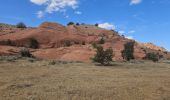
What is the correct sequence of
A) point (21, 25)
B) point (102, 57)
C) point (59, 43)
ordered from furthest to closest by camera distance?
1. point (21, 25)
2. point (59, 43)
3. point (102, 57)

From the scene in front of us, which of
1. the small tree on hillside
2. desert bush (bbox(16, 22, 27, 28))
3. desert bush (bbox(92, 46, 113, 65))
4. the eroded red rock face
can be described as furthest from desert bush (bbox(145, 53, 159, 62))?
desert bush (bbox(16, 22, 27, 28))

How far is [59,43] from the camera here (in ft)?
203

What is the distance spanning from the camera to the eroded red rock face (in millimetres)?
51625

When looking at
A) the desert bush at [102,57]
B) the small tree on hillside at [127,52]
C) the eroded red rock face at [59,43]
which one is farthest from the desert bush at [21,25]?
the desert bush at [102,57]

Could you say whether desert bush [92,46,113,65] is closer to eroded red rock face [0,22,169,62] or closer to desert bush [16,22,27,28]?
eroded red rock face [0,22,169,62]

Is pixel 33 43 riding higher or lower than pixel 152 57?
higher

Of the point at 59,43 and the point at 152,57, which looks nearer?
the point at 152,57

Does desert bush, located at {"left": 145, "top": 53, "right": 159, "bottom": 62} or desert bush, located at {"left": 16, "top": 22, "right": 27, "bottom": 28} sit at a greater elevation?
desert bush, located at {"left": 16, "top": 22, "right": 27, "bottom": 28}

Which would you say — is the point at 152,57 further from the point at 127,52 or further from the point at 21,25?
the point at 21,25

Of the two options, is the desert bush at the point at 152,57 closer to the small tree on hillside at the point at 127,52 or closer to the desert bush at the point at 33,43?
the small tree on hillside at the point at 127,52

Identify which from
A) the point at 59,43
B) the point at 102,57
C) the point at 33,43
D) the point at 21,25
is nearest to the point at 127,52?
the point at 102,57

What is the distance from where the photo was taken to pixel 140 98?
18062 millimetres

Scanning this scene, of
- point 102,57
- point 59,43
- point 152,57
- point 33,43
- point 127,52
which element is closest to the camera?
point 102,57

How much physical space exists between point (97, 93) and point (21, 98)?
4469mm
